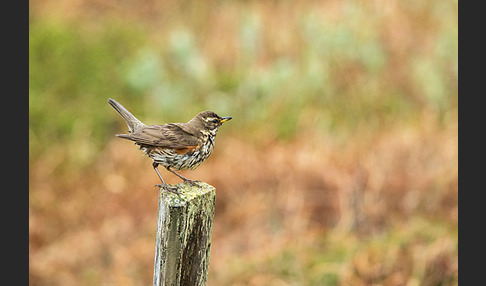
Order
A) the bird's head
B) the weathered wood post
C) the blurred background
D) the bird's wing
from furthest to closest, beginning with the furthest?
the blurred background
the bird's head
the bird's wing
the weathered wood post

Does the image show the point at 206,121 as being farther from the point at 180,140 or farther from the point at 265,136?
the point at 265,136

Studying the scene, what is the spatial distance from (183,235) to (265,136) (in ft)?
18.3

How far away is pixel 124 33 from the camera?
39.0ft

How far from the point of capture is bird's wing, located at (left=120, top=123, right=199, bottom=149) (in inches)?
162

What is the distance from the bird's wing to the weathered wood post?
0.34m

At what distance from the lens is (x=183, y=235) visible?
3730 mm

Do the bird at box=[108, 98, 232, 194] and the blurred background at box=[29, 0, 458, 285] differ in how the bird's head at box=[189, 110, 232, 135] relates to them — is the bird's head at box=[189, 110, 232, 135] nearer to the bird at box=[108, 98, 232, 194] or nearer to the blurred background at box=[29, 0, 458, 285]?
the bird at box=[108, 98, 232, 194]

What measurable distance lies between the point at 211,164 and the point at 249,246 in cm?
156

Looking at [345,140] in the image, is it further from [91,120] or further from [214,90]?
[91,120]

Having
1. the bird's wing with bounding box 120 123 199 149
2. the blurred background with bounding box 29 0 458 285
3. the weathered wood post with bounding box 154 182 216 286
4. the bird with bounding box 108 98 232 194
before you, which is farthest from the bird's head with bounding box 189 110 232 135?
the blurred background with bounding box 29 0 458 285

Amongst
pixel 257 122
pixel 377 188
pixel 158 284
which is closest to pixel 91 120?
pixel 257 122

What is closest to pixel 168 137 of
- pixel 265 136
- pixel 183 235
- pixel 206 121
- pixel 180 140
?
pixel 180 140

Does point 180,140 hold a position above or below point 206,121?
below

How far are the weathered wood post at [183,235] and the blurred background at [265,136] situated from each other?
302 cm
